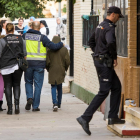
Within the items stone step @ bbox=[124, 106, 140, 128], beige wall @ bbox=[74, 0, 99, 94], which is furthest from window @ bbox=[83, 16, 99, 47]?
stone step @ bbox=[124, 106, 140, 128]

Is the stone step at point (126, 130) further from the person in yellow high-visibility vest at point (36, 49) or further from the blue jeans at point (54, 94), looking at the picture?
the blue jeans at point (54, 94)

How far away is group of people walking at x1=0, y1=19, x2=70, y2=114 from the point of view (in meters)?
10.0

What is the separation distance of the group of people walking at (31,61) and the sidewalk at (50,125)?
1.12ft

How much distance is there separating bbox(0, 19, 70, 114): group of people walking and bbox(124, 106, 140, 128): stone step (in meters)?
2.74

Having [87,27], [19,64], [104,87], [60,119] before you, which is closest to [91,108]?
[104,87]

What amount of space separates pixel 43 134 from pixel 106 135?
954 mm

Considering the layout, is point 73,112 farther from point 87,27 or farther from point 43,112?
point 87,27

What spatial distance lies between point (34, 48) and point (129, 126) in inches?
138

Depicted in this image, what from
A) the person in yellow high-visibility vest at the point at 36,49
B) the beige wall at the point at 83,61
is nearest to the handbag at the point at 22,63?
the person in yellow high-visibility vest at the point at 36,49

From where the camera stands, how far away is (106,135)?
7664 mm

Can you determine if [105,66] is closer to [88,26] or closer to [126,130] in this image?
[126,130]

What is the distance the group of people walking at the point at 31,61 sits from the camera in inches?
395

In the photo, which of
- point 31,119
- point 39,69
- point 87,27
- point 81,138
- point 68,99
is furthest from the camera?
point 68,99

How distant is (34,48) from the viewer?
10.5 m
